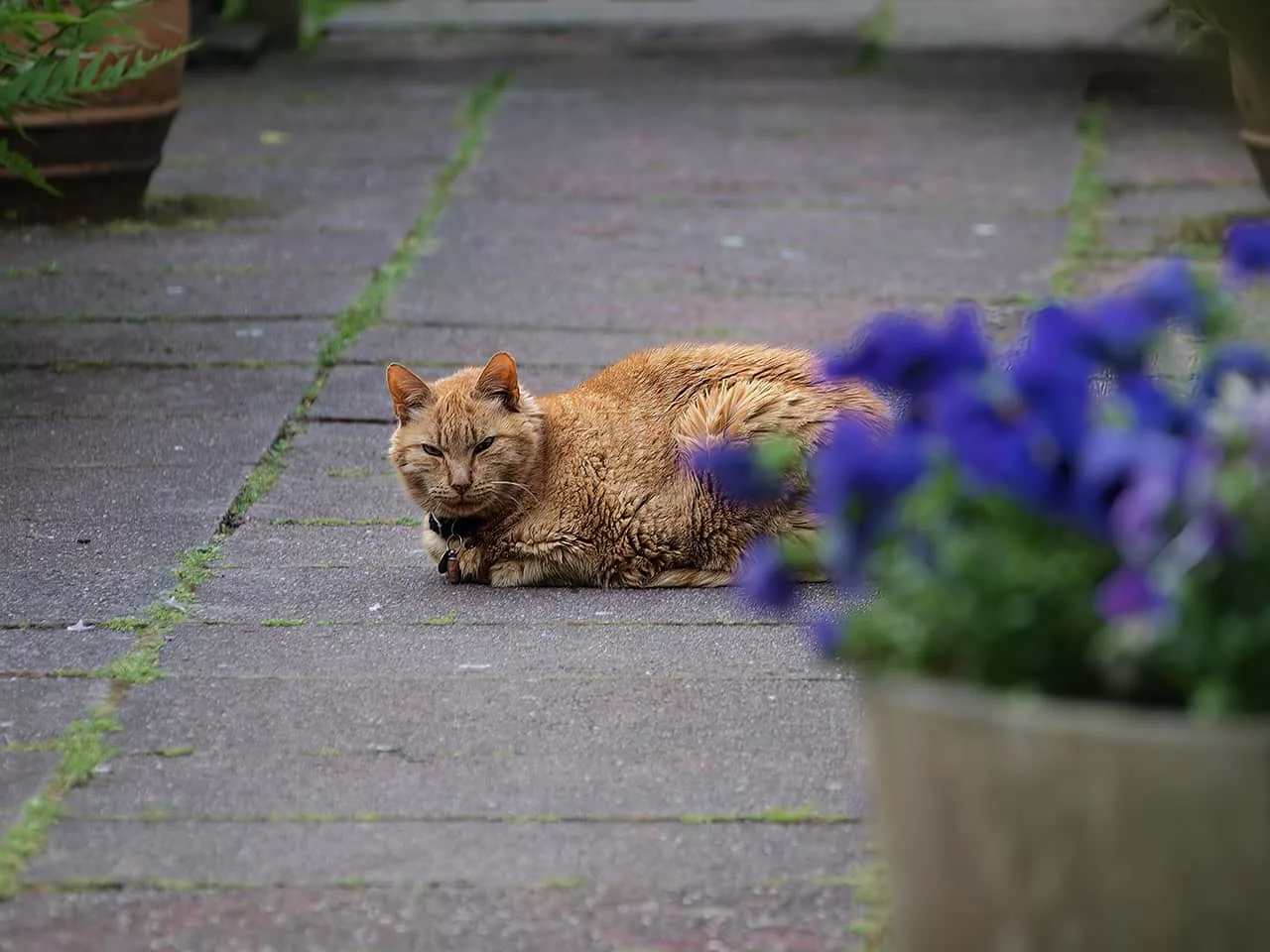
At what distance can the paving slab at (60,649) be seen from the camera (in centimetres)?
400

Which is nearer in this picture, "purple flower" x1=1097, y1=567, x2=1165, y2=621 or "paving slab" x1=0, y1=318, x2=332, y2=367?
"purple flower" x1=1097, y1=567, x2=1165, y2=621

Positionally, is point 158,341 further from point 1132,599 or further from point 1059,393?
point 1132,599

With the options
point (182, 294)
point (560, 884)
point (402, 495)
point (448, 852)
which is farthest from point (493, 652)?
point (182, 294)

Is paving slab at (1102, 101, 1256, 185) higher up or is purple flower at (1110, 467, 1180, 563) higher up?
purple flower at (1110, 467, 1180, 563)

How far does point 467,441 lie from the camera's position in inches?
184

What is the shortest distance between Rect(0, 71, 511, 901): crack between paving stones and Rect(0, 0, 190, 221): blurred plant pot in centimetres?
117

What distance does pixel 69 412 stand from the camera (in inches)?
231

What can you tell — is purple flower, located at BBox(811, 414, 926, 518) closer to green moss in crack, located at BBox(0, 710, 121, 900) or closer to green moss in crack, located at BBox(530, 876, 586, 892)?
green moss in crack, located at BBox(530, 876, 586, 892)

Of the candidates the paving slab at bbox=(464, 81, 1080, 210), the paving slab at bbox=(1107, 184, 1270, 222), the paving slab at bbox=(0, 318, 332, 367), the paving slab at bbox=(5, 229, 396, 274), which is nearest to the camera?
the paving slab at bbox=(0, 318, 332, 367)

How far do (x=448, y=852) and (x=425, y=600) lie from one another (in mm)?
1424

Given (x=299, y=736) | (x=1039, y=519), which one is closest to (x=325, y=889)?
(x=299, y=736)

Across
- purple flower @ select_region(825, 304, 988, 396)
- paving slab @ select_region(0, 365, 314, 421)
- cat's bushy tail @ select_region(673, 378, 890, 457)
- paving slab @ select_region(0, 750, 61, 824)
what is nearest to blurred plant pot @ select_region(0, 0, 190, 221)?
paving slab @ select_region(0, 365, 314, 421)

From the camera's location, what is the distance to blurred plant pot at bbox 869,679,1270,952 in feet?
6.53

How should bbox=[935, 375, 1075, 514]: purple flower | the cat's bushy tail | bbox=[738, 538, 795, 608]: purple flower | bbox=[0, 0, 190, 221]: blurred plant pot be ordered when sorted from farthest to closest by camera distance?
bbox=[0, 0, 190, 221]: blurred plant pot → the cat's bushy tail → bbox=[738, 538, 795, 608]: purple flower → bbox=[935, 375, 1075, 514]: purple flower
